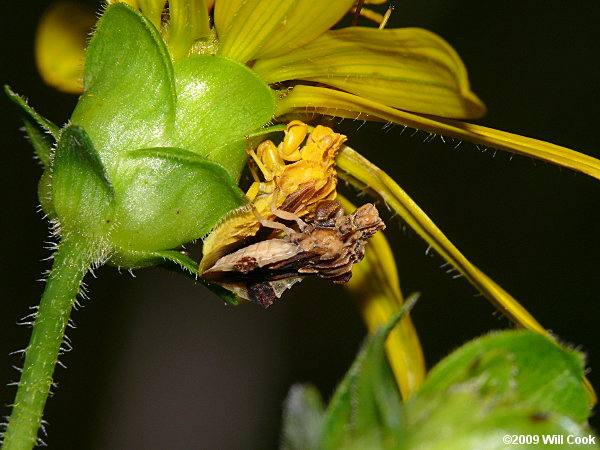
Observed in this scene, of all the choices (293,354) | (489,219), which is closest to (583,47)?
(489,219)

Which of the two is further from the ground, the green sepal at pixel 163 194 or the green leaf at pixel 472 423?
the green leaf at pixel 472 423

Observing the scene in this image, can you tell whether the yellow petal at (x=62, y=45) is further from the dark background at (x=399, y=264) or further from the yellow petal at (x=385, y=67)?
the dark background at (x=399, y=264)

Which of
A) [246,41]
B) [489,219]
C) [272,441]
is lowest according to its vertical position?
[272,441]

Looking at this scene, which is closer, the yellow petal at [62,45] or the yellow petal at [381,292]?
the yellow petal at [381,292]

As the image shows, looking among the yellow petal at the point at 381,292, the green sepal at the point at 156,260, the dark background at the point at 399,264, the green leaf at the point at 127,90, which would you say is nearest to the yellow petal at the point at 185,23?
the green leaf at the point at 127,90

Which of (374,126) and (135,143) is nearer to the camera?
(135,143)

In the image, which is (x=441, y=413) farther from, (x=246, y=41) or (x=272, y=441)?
(x=272, y=441)

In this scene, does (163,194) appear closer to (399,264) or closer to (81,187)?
(81,187)
